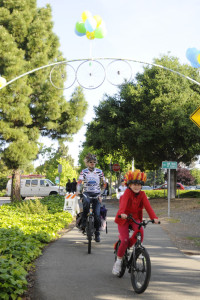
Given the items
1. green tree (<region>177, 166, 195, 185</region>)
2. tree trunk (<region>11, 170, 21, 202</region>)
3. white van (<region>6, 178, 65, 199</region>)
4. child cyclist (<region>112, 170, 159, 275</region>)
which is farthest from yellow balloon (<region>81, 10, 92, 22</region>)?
green tree (<region>177, 166, 195, 185</region>)

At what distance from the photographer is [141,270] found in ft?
15.6

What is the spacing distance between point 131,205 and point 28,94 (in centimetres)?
1725

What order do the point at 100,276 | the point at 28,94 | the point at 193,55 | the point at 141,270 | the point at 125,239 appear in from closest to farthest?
the point at 141,270 < the point at 125,239 < the point at 100,276 < the point at 193,55 < the point at 28,94

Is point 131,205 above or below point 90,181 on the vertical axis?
below

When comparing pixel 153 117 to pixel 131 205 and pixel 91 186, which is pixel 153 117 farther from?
pixel 131 205

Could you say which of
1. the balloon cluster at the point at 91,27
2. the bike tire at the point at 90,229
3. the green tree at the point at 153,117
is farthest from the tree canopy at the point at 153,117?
the bike tire at the point at 90,229

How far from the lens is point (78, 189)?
822 centimetres

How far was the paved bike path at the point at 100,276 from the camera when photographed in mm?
4691

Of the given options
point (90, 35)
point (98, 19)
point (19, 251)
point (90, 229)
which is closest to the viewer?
point (19, 251)

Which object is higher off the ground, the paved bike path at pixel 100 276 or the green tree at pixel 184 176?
the green tree at pixel 184 176

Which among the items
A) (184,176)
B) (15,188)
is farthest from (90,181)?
(184,176)

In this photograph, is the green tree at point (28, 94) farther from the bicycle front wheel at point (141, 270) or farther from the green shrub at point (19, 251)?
the bicycle front wheel at point (141, 270)

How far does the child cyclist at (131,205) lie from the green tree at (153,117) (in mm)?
20043

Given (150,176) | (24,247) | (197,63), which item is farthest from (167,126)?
(150,176)
